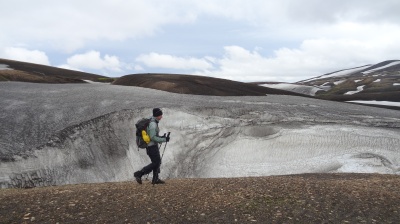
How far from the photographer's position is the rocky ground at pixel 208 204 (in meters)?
11.0

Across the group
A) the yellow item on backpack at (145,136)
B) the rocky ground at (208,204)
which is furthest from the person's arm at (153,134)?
the rocky ground at (208,204)

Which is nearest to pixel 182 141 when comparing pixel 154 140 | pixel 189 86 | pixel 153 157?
pixel 153 157

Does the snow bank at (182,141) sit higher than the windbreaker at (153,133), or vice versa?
the windbreaker at (153,133)

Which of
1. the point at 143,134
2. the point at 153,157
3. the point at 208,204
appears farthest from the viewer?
the point at 153,157

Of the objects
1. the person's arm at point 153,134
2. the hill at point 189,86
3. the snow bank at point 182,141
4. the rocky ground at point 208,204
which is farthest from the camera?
the hill at point 189,86

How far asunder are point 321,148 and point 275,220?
16721mm

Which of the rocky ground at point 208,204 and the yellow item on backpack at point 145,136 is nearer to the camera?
the rocky ground at point 208,204

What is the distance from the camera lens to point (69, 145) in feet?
77.5

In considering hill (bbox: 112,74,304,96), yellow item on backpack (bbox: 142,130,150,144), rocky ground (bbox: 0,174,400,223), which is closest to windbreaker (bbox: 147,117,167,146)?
yellow item on backpack (bbox: 142,130,150,144)

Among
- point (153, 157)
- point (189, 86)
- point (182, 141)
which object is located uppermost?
point (189, 86)

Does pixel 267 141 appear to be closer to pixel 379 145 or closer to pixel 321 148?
pixel 321 148

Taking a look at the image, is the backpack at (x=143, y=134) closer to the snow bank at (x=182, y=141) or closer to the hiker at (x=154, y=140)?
the hiker at (x=154, y=140)

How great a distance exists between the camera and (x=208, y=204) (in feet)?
39.5

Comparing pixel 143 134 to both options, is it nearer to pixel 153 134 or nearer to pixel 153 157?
pixel 153 134
